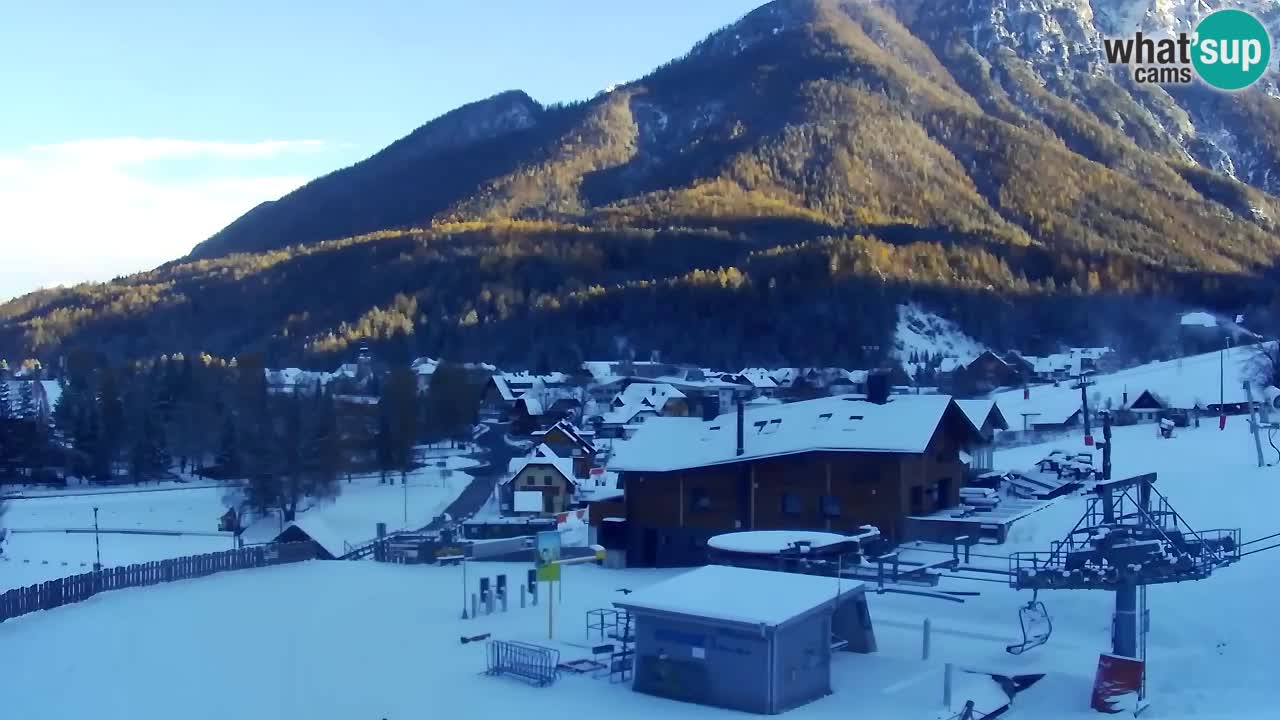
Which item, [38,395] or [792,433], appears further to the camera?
[38,395]

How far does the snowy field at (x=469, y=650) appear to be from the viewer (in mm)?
15984

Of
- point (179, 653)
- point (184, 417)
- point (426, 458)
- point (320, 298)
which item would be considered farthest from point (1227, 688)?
point (320, 298)

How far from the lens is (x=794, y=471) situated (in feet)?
88.7

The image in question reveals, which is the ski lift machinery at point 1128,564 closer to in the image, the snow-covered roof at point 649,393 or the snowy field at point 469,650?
the snowy field at point 469,650

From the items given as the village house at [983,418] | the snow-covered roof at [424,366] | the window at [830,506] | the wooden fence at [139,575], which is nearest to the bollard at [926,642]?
the window at [830,506]

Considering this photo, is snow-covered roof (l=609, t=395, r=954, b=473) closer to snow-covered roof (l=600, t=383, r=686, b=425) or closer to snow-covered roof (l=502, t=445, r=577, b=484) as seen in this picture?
snow-covered roof (l=502, t=445, r=577, b=484)

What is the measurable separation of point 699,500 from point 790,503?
2.23 metres

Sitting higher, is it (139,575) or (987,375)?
(987,375)

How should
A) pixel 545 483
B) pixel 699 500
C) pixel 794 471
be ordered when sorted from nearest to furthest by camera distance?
pixel 794 471
pixel 699 500
pixel 545 483

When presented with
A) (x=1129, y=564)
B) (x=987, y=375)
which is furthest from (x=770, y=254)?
(x=1129, y=564)

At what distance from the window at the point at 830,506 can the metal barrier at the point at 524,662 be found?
1006cm

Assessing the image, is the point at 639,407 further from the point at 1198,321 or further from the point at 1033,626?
the point at 1198,321

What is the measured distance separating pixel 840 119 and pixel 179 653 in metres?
172

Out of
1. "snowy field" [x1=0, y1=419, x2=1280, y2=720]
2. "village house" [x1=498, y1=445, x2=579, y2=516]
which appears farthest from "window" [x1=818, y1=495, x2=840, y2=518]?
"village house" [x1=498, y1=445, x2=579, y2=516]
